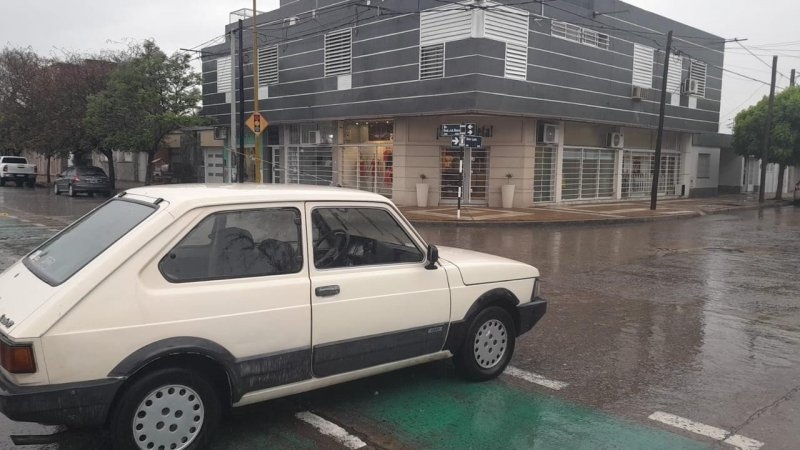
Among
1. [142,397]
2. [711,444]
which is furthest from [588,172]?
[142,397]

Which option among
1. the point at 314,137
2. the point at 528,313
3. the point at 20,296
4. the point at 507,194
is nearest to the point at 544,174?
the point at 507,194

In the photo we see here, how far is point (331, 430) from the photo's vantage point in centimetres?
420

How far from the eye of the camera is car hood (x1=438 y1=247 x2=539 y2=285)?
500 centimetres

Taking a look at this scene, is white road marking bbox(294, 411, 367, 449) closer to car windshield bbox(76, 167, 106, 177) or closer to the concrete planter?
the concrete planter

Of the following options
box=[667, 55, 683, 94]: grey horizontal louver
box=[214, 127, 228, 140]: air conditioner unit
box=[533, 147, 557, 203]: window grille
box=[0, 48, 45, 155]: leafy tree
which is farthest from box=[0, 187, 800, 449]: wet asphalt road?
box=[0, 48, 45, 155]: leafy tree

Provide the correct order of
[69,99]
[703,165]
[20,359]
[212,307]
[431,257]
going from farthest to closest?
[703,165], [69,99], [431,257], [212,307], [20,359]

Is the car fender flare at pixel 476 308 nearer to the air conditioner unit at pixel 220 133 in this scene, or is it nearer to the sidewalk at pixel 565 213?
the sidewalk at pixel 565 213

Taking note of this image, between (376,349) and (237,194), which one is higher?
(237,194)

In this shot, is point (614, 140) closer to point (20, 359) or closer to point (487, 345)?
point (487, 345)

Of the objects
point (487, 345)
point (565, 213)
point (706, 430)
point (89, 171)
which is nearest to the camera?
point (706, 430)

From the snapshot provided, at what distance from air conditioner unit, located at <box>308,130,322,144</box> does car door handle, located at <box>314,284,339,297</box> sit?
2399cm

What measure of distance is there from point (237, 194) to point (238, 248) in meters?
0.35

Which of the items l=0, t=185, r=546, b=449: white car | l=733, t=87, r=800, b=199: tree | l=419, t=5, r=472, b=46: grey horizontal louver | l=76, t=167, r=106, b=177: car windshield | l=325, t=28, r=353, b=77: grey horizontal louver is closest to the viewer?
l=0, t=185, r=546, b=449: white car

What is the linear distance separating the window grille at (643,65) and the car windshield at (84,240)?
26625 mm
